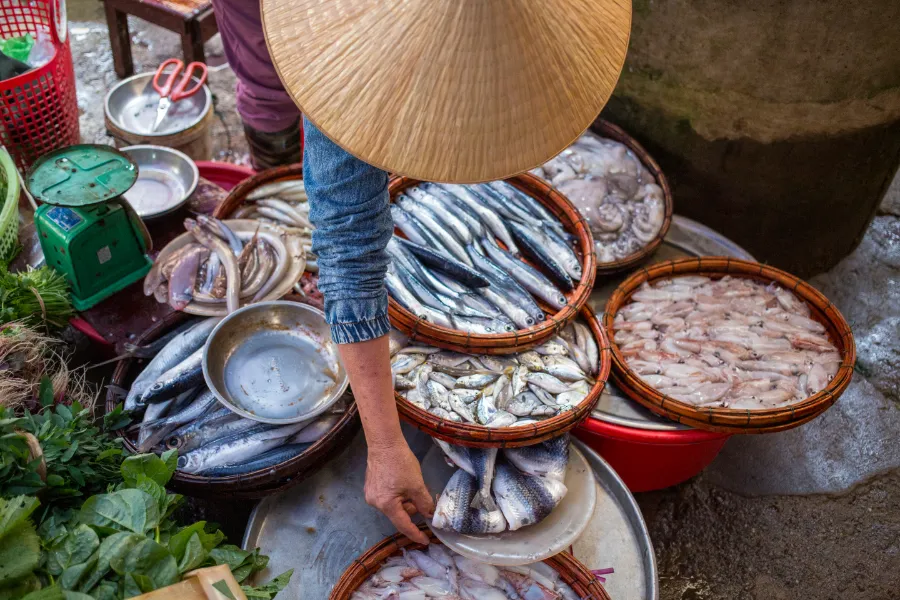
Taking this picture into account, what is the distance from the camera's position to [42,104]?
356 centimetres

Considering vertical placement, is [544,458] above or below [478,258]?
below

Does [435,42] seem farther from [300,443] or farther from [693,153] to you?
[693,153]

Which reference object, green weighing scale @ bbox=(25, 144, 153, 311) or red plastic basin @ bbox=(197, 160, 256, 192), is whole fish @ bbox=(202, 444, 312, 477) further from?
red plastic basin @ bbox=(197, 160, 256, 192)

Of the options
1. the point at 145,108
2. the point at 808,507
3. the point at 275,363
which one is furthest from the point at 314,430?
the point at 145,108

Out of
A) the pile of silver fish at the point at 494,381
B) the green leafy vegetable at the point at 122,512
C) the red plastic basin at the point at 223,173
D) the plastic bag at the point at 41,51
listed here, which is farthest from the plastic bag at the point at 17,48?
the green leafy vegetable at the point at 122,512

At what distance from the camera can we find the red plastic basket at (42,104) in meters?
3.40

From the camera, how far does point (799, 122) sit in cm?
→ 383

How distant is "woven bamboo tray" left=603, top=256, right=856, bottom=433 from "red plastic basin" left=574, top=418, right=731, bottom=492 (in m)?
0.10

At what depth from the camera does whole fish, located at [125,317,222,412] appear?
Result: 9.32ft

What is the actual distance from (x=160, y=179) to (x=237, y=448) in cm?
180

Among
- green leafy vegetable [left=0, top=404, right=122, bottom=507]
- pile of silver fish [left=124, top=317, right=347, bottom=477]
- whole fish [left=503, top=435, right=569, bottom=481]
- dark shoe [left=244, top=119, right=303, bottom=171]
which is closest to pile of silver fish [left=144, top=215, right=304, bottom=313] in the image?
pile of silver fish [left=124, top=317, right=347, bottom=477]

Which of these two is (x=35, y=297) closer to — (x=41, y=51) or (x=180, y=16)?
(x=41, y=51)

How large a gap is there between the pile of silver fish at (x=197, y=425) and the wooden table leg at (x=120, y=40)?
3.54 meters

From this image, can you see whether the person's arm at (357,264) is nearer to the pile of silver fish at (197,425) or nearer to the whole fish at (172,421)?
the pile of silver fish at (197,425)
